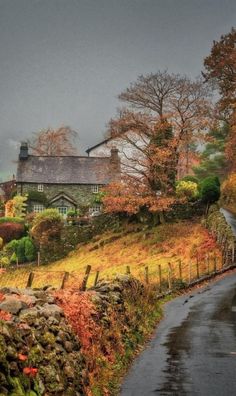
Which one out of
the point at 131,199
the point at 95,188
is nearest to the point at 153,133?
the point at 131,199

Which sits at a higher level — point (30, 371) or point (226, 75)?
point (226, 75)

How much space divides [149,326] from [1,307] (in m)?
11.1

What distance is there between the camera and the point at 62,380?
9.41m

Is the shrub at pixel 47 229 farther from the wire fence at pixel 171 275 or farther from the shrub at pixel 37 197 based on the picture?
the shrub at pixel 37 197

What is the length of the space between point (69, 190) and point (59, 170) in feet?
13.2

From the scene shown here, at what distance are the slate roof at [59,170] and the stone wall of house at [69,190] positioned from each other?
0.64 m

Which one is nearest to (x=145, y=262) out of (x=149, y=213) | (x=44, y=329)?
(x=149, y=213)

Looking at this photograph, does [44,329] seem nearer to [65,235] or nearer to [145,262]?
[145,262]

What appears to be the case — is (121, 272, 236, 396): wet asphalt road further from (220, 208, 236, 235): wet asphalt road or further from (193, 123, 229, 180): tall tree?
(193, 123, 229, 180): tall tree

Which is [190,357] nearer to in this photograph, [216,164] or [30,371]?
[30,371]

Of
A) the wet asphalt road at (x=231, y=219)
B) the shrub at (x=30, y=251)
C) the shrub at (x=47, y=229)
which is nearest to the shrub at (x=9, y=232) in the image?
the shrub at (x=47, y=229)

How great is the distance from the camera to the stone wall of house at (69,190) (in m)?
82.2

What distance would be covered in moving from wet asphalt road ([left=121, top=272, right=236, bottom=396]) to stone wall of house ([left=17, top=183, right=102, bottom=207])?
59.0m

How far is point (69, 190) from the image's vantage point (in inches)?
3275
